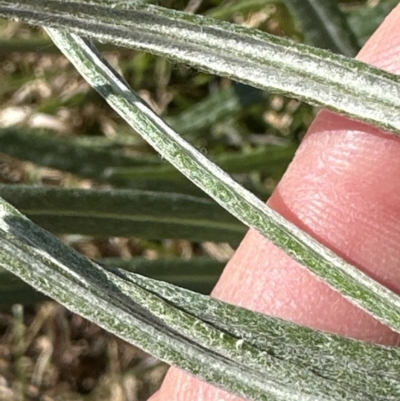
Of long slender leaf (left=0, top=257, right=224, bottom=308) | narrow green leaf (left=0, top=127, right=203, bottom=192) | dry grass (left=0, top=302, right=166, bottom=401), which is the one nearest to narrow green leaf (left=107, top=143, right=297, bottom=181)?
narrow green leaf (left=0, top=127, right=203, bottom=192)

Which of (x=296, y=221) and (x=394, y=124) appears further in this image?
(x=296, y=221)

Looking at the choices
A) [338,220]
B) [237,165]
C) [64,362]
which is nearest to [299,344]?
[338,220]

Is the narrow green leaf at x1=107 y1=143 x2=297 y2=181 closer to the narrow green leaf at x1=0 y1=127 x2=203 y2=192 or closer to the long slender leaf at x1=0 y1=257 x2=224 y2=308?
the narrow green leaf at x1=0 y1=127 x2=203 y2=192

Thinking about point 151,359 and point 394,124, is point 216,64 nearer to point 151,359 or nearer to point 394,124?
point 394,124

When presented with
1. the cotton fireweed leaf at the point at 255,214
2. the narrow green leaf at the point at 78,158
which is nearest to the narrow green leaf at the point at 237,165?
the narrow green leaf at the point at 78,158

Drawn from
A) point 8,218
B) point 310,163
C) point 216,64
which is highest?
point 310,163

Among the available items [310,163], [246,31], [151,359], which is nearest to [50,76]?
[151,359]
